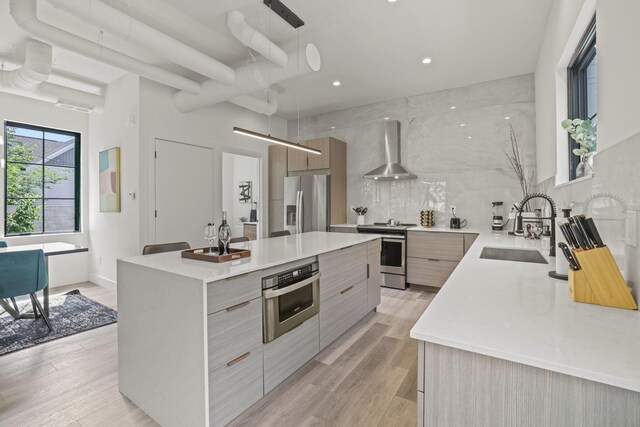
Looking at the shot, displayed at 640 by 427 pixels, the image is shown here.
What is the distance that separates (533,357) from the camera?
0.71 m

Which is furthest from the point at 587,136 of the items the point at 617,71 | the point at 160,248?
the point at 160,248

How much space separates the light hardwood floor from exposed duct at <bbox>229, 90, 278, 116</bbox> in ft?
10.6

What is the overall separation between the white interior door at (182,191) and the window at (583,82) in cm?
429

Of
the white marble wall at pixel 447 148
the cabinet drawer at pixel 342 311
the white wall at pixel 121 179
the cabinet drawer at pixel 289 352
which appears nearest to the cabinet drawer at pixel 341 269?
the cabinet drawer at pixel 342 311

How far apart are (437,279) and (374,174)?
5.91 ft

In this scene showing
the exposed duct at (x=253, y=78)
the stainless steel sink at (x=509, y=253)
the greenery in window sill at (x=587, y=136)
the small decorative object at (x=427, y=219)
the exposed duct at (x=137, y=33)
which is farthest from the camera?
the small decorative object at (x=427, y=219)

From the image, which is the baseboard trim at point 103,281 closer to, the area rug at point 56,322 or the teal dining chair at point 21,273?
the area rug at point 56,322

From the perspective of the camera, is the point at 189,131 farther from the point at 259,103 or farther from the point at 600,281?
the point at 600,281

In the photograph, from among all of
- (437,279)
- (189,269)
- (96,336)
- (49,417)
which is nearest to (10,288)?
(96,336)

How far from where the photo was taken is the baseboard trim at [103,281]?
437 cm

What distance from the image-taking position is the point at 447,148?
179 inches

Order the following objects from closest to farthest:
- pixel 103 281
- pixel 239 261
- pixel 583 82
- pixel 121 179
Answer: pixel 239 261 → pixel 583 82 → pixel 121 179 → pixel 103 281

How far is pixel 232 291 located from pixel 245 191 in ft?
19.0

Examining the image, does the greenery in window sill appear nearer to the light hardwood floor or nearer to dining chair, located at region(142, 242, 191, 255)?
the light hardwood floor
